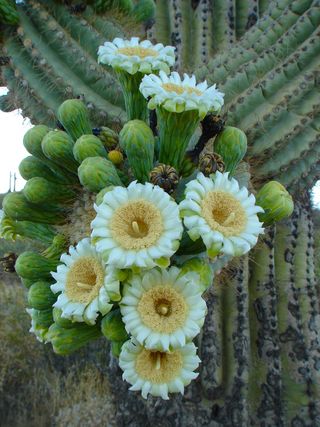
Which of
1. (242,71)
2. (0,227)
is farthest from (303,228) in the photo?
(0,227)

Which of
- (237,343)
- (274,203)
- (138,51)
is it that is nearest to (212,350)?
(237,343)

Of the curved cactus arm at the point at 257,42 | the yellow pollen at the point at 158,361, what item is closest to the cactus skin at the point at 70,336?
the yellow pollen at the point at 158,361

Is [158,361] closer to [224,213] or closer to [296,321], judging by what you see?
[224,213]

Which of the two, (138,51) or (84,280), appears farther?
(138,51)

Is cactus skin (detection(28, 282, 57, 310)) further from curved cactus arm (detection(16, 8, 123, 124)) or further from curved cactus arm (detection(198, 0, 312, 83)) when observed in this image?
curved cactus arm (detection(198, 0, 312, 83))

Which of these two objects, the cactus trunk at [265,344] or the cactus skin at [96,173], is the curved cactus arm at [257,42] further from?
the cactus skin at [96,173]
